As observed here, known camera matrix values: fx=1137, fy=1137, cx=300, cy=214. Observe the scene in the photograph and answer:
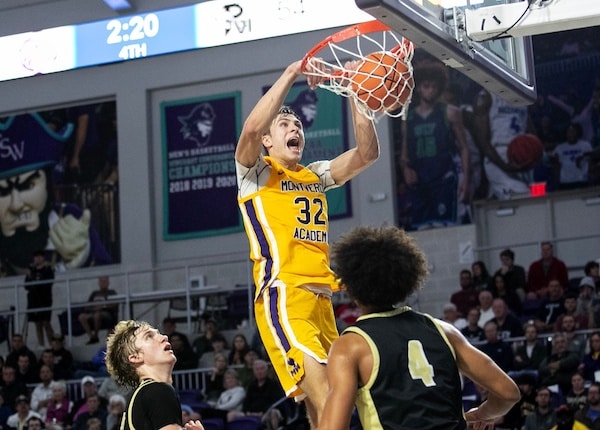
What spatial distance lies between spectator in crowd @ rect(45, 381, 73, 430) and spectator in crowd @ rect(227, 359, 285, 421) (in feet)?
7.62

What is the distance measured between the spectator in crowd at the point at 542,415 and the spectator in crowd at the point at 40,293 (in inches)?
318

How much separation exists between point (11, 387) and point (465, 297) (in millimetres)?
5491

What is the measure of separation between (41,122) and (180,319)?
4257 mm

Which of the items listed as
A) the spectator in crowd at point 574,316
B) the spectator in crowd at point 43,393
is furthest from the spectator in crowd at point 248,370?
the spectator in crowd at point 574,316

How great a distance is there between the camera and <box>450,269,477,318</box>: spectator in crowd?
12992 millimetres

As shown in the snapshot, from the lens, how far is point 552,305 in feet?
41.0

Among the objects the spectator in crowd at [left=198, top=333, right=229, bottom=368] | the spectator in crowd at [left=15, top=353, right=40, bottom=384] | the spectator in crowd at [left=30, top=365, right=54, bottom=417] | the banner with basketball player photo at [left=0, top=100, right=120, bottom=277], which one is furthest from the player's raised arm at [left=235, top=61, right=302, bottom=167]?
the banner with basketball player photo at [left=0, top=100, right=120, bottom=277]

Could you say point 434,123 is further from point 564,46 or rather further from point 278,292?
point 278,292

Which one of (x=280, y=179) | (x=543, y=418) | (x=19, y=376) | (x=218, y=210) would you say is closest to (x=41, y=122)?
(x=218, y=210)

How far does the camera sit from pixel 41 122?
1773 cm

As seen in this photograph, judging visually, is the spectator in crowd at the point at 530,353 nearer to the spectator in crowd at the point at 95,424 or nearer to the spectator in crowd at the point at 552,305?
the spectator in crowd at the point at 552,305

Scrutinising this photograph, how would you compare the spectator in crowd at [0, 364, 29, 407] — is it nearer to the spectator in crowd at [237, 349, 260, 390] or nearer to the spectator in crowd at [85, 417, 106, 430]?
the spectator in crowd at [85, 417, 106, 430]

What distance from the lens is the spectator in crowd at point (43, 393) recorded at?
1327cm

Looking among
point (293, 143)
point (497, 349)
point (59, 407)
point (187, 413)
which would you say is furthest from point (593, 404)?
point (59, 407)
